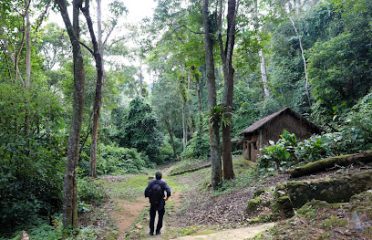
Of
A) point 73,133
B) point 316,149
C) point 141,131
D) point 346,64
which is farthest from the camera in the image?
point 141,131

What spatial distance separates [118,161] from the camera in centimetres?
2486

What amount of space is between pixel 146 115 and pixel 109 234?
80.3ft

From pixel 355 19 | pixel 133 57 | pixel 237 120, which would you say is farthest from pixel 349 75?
pixel 133 57

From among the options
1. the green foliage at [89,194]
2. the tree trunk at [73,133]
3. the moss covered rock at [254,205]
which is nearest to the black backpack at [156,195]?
the tree trunk at [73,133]

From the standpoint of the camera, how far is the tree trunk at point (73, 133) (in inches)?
293

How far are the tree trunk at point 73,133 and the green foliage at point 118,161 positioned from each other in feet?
46.1

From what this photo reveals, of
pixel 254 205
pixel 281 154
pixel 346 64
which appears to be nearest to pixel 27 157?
pixel 254 205

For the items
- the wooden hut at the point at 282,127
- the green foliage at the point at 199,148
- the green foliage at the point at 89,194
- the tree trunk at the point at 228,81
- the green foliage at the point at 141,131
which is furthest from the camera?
the green foliage at the point at 141,131

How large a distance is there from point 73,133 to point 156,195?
271cm

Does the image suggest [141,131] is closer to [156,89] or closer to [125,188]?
[156,89]

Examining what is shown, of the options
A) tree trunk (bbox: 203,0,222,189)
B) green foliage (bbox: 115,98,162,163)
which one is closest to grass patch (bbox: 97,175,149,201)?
tree trunk (bbox: 203,0,222,189)

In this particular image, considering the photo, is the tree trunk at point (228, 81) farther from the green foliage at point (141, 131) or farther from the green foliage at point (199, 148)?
the green foliage at point (141, 131)

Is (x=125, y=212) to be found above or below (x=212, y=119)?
below

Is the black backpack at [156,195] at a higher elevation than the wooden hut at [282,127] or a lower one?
lower
